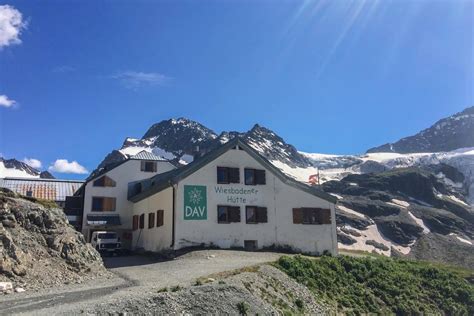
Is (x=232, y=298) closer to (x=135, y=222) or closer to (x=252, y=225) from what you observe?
(x=252, y=225)

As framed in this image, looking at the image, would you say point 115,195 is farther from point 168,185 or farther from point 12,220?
point 12,220

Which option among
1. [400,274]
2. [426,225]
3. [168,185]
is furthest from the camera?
[426,225]

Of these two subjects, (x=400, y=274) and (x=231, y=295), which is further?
(x=400, y=274)

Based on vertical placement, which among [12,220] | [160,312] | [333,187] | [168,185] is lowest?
[160,312]

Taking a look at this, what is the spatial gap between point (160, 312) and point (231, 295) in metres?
3.50

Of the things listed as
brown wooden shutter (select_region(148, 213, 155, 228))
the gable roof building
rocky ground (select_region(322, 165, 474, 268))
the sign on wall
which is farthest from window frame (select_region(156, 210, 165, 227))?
rocky ground (select_region(322, 165, 474, 268))

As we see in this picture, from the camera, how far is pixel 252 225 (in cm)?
3538

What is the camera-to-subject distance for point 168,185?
113 feet

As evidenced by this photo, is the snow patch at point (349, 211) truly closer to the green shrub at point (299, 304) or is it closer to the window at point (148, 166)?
the window at point (148, 166)

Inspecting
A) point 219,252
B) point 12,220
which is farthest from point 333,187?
point 12,220

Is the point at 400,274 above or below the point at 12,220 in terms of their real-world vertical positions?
below

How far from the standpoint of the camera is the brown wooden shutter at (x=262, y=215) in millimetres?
35781

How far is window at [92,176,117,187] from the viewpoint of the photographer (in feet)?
158

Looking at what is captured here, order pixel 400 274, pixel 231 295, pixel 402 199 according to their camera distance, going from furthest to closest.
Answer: pixel 402 199 < pixel 400 274 < pixel 231 295
